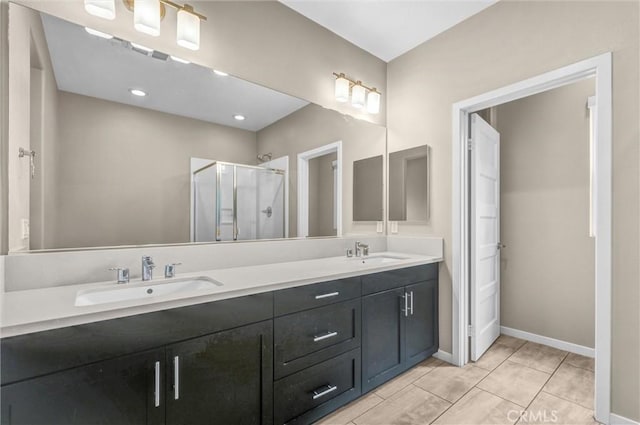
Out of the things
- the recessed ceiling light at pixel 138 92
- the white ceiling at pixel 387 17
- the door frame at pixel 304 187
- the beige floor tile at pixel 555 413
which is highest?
the white ceiling at pixel 387 17

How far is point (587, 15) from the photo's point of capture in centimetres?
176

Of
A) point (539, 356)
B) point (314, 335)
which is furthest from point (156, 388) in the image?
point (539, 356)

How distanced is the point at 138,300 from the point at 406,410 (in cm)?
161

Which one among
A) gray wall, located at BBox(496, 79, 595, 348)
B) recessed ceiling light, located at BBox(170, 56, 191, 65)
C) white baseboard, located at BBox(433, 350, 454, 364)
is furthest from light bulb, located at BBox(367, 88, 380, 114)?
white baseboard, located at BBox(433, 350, 454, 364)

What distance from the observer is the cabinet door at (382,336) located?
1.85m

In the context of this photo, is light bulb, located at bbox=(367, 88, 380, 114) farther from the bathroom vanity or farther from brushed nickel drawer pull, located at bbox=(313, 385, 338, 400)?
brushed nickel drawer pull, located at bbox=(313, 385, 338, 400)

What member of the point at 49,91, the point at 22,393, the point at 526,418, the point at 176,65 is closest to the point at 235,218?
the point at 176,65

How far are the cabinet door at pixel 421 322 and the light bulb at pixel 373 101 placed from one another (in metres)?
1.62

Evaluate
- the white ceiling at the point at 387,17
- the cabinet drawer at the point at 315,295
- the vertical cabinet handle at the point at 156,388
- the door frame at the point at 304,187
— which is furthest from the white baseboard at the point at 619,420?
the white ceiling at the point at 387,17

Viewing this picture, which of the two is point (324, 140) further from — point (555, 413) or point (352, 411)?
point (555, 413)

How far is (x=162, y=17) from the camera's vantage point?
1645 mm

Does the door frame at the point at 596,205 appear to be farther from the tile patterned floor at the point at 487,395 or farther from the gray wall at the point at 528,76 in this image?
the tile patterned floor at the point at 487,395

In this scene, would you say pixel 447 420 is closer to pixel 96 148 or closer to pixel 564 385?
pixel 564 385

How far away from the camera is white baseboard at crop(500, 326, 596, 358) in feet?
8.16
